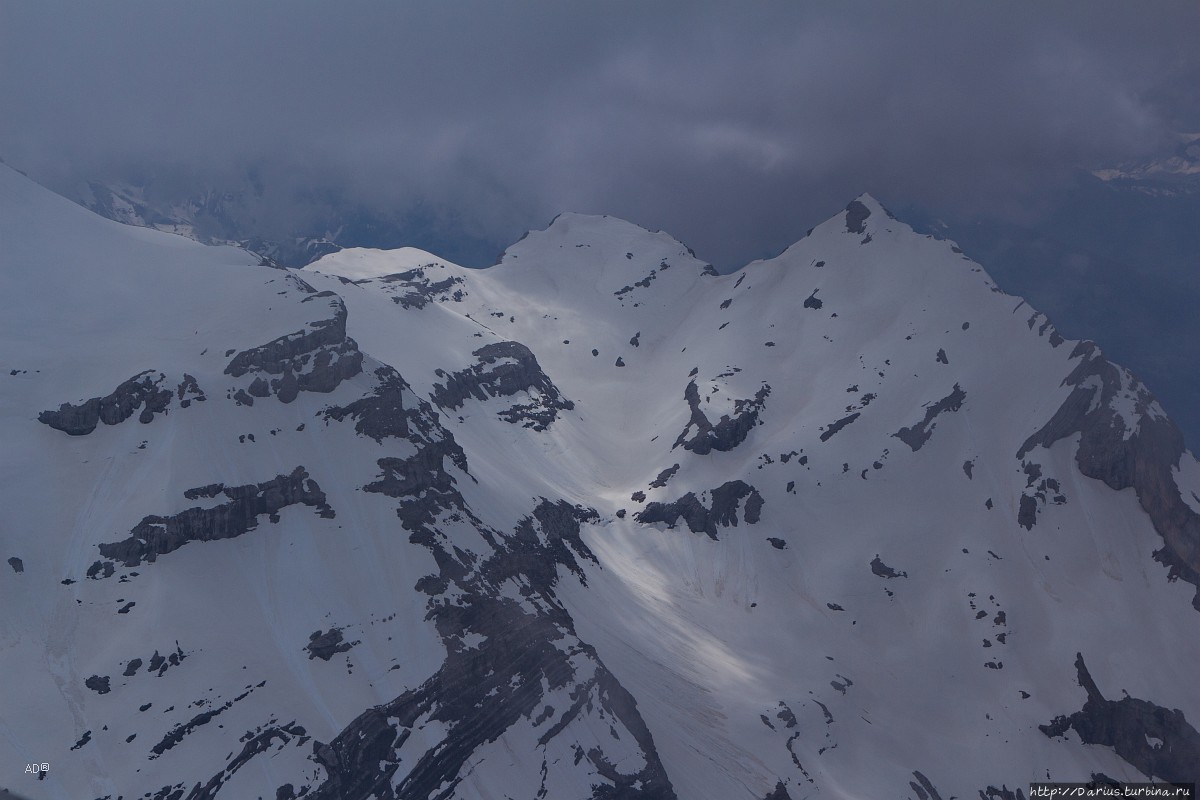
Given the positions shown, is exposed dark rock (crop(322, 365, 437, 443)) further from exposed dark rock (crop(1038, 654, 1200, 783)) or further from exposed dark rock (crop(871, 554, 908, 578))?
exposed dark rock (crop(1038, 654, 1200, 783))

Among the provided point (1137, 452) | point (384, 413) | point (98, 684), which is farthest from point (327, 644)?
point (1137, 452)

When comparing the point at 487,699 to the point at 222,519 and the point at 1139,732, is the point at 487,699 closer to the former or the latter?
the point at 222,519

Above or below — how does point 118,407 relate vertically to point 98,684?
above

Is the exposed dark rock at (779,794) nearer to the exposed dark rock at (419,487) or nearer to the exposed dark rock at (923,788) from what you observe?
the exposed dark rock at (923,788)

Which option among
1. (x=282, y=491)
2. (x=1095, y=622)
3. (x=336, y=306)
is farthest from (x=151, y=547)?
(x=1095, y=622)

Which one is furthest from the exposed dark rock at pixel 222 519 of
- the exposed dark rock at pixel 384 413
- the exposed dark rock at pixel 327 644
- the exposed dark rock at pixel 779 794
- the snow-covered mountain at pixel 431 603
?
the exposed dark rock at pixel 779 794
